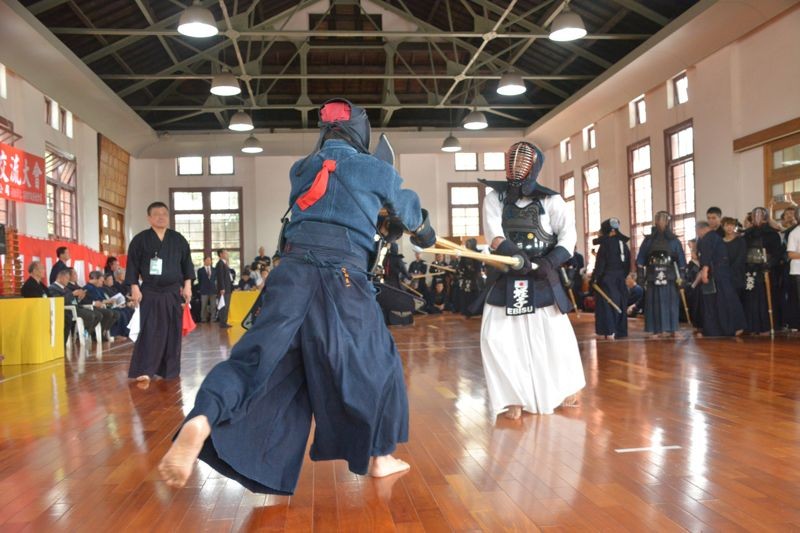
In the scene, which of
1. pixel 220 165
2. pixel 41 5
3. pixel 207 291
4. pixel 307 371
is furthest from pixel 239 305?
pixel 307 371

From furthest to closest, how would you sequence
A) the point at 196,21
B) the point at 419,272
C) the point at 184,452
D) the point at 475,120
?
the point at 419,272 < the point at 475,120 < the point at 196,21 < the point at 184,452

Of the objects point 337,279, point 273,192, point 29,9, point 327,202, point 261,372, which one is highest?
point 29,9

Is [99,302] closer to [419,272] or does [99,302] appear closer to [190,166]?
[419,272]

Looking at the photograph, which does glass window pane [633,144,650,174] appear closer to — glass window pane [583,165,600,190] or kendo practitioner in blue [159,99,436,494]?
glass window pane [583,165,600,190]

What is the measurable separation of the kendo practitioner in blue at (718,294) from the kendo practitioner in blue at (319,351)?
7733mm

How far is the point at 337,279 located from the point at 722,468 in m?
1.74

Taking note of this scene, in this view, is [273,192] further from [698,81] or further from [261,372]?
[261,372]

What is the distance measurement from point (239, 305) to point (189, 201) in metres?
8.97

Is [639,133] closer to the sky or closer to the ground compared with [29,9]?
closer to the ground

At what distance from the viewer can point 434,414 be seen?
483 centimetres

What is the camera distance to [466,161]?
23719mm

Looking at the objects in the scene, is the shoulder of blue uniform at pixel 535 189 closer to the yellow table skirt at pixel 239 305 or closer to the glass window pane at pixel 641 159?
the yellow table skirt at pixel 239 305

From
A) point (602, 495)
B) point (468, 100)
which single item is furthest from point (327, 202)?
point (468, 100)

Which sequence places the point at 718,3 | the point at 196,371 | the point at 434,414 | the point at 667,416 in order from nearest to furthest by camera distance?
the point at 667,416
the point at 434,414
the point at 196,371
the point at 718,3
